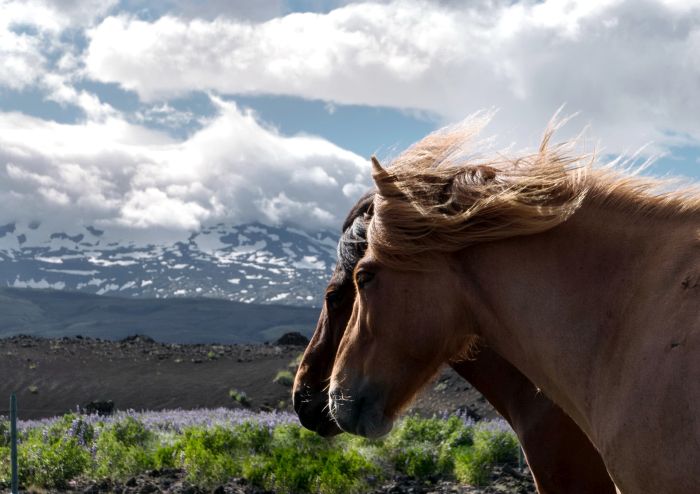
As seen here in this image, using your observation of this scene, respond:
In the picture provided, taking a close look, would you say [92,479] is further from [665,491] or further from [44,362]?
[44,362]

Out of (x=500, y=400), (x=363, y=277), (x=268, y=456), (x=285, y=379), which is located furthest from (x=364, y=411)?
(x=285, y=379)

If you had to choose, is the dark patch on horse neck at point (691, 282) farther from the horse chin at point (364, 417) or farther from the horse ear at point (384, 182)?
the horse chin at point (364, 417)

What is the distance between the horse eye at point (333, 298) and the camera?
434 centimetres

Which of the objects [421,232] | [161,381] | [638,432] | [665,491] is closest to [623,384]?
[638,432]

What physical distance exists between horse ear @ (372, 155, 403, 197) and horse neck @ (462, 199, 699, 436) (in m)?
0.35

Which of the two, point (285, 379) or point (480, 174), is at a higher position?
point (480, 174)

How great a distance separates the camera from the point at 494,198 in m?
2.90

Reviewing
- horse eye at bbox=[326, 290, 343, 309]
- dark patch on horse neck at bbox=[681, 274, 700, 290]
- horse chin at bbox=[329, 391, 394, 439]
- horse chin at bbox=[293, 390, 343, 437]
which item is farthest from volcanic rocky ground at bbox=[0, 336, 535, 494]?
dark patch on horse neck at bbox=[681, 274, 700, 290]

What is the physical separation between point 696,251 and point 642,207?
0.31 metres

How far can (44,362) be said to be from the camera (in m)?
28.8

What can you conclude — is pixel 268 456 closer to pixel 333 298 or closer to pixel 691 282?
pixel 333 298

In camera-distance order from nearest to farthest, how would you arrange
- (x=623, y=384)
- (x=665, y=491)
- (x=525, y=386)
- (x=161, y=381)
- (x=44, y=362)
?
(x=665, y=491) → (x=623, y=384) → (x=525, y=386) → (x=161, y=381) → (x=44, y=362)

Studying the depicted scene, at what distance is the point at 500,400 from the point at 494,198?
6.47 feet

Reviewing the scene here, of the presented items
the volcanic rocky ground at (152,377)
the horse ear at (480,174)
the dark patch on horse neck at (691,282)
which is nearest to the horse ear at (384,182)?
the horse ear at (480,174)
